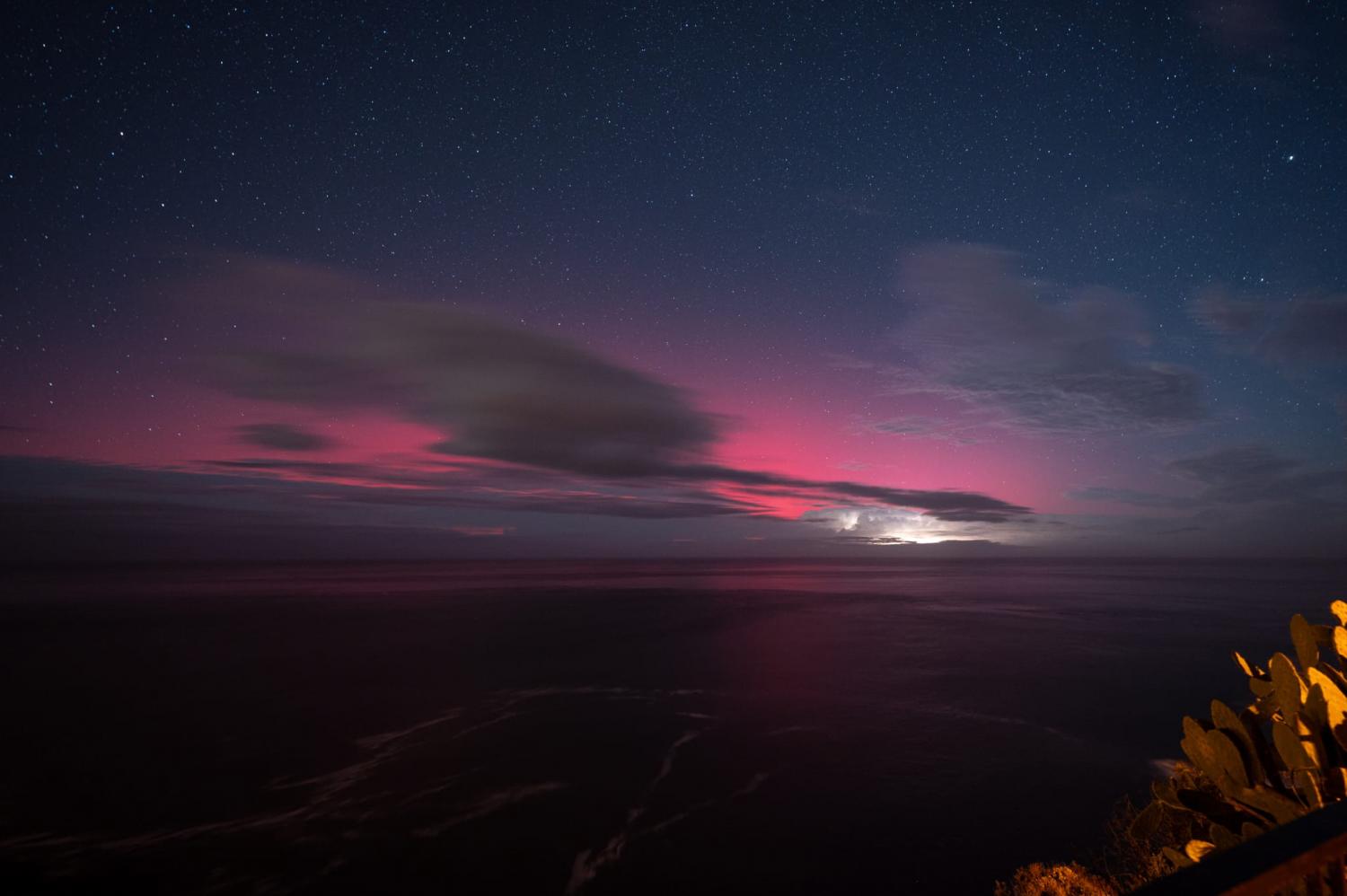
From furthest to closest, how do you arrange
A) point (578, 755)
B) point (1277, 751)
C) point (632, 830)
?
point (578, 755) → point (632, 830) → point (1277, 751)

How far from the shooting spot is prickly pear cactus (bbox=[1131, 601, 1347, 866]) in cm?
259

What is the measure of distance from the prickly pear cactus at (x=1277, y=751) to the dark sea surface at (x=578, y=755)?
26.6 ft

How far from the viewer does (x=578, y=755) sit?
49.6 feet

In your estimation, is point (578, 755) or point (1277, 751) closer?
point (1277, 751)

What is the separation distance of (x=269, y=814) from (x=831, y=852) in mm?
10592

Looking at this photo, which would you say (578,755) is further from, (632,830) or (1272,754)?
(1272,754)

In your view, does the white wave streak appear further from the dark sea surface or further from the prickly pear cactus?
the prickly pear cactus

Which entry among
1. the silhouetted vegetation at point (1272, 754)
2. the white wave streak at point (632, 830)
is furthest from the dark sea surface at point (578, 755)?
the silhouetted vegetation at point (1272, 754)

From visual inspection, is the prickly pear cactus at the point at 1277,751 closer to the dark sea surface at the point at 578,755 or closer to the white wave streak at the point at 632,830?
the dark sea surface at the point at 578,755

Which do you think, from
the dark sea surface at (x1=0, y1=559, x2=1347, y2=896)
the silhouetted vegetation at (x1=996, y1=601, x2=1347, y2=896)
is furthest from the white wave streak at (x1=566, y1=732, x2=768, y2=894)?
the silhouetted vegetation at (x1=996, y1=601, x2=1347, y2=896)

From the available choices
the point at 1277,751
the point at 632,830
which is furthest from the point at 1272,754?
the point at 632,830

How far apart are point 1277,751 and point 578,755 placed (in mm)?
14584

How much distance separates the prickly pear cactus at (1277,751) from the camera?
2.59 meters

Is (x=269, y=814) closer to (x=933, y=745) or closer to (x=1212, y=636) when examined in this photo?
(x=933, y=745)
